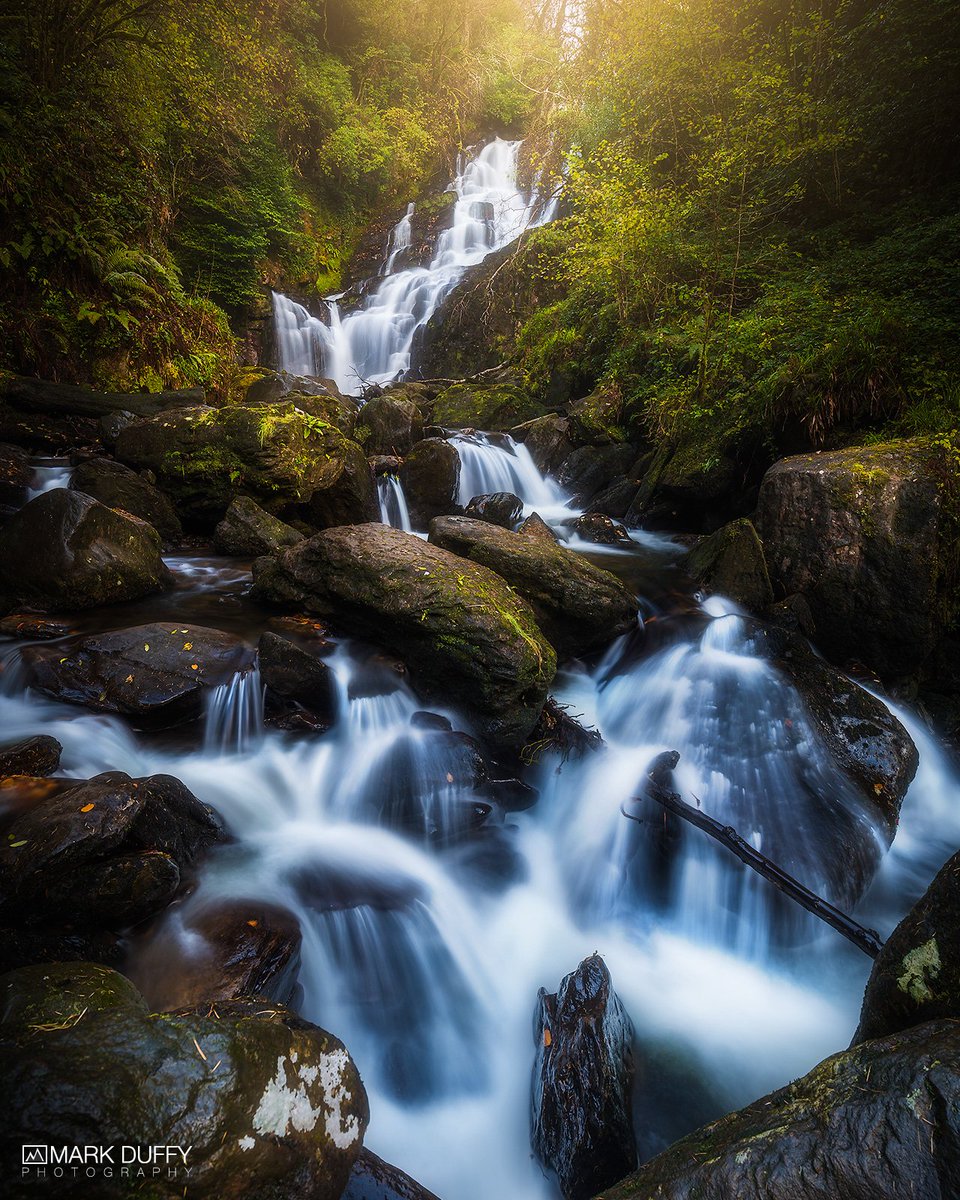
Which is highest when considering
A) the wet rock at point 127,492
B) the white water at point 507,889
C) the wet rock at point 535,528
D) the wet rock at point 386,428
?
the wet rock at point 386,428

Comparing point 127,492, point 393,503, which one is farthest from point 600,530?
point 127,492

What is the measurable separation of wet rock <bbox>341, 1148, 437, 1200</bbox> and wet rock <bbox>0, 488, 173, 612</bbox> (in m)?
4.69

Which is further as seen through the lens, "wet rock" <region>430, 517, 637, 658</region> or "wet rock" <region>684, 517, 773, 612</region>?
"wet rock" <region>684, 517, 773, 612</region>

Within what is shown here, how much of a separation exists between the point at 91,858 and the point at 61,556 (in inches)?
132

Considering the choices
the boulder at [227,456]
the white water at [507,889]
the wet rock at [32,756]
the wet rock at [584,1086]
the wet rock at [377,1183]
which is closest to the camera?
the wet rock at [377,1183]

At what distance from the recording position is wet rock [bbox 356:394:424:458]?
10.1m

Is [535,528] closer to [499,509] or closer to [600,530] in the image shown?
[499,509]

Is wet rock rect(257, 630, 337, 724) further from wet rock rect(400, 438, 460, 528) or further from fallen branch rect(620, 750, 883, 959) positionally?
wet rock rect(400, 438, 460, 528)

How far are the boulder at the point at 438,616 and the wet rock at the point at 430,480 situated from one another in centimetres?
376

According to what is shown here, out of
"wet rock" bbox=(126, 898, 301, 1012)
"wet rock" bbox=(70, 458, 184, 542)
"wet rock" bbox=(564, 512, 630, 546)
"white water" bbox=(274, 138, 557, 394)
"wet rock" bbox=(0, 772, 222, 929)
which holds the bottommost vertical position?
"wet rock" bbox=(126, 898, 301, 1012)

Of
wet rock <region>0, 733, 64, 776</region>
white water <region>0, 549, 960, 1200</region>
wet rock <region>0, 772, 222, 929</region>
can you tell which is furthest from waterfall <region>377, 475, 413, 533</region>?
wet rock <region>0, 772, 222, 929</region>

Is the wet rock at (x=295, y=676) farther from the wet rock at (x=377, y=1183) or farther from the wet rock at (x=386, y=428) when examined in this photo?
the wet rock at (x=386, y=428)

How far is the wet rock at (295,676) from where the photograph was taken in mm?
4293

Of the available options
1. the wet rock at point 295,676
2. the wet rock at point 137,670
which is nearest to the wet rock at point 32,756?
the wet rock at point 137,670
